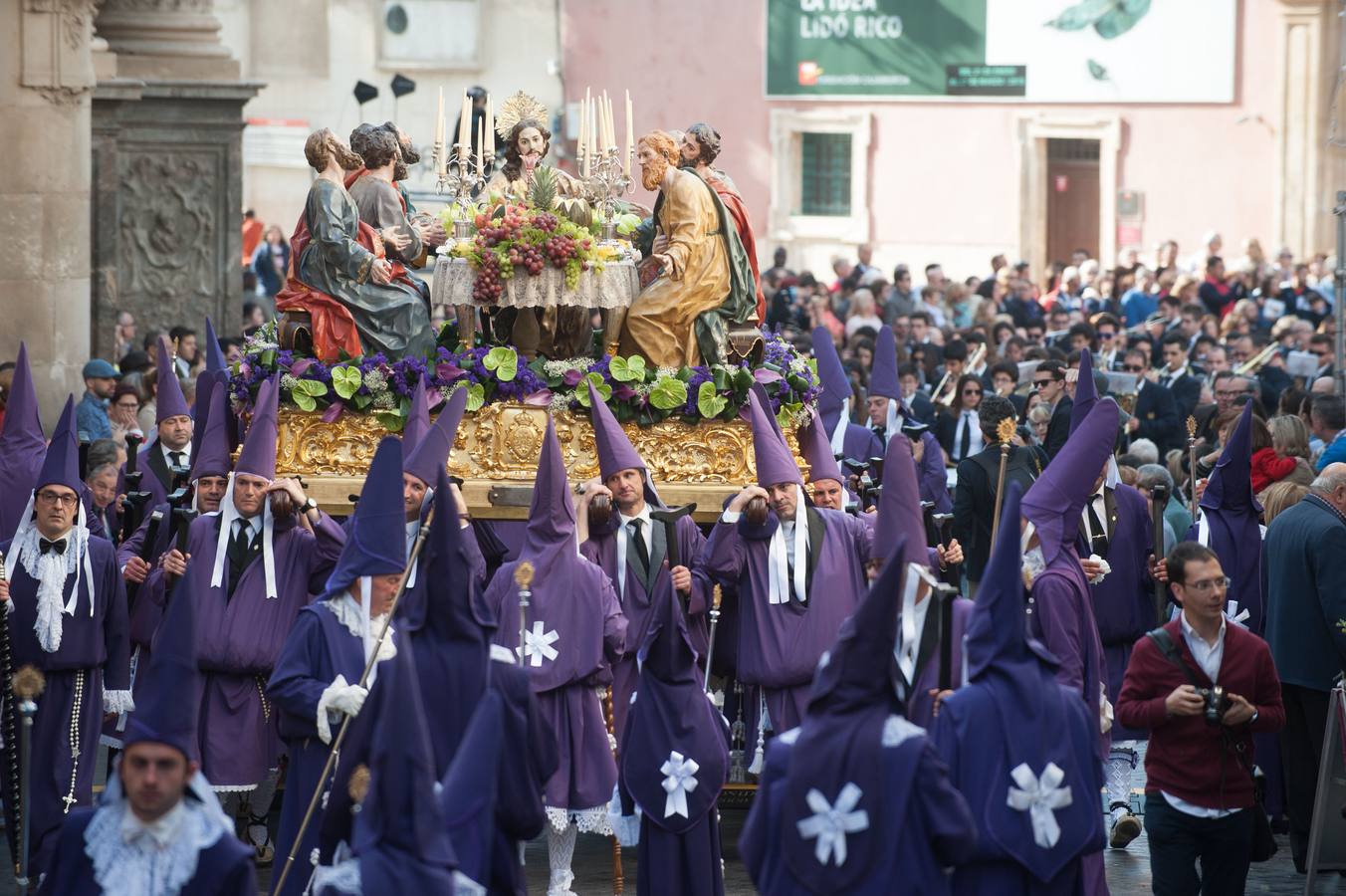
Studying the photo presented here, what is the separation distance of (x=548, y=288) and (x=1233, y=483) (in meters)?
3.53

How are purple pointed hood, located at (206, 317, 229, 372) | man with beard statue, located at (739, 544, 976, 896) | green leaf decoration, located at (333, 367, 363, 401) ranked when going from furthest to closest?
purple pointed hood, located at (206, 317, 229, 372)
green leaf decoration, located at (333, 367, 363, 401)
man with beard statue, located at (739, 544, 976, 896)

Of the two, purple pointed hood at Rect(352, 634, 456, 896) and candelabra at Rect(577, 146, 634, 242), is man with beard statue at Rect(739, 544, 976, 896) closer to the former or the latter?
purple pointed hood at Rect(352, 634, 456, 896)

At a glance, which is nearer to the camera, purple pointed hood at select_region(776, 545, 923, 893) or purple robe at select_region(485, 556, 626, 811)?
purple pointed hood at select_region(776, 545, 923, 893)

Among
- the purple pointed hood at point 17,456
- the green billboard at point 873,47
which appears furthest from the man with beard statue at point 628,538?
the green billboard at point 873,47

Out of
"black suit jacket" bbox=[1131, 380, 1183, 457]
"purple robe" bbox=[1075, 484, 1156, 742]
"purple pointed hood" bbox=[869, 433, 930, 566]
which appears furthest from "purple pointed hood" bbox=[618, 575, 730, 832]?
"black suit jacket" bbox=[1131, 380, 1183, 457]

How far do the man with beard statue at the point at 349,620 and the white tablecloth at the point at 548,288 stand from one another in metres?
3.79

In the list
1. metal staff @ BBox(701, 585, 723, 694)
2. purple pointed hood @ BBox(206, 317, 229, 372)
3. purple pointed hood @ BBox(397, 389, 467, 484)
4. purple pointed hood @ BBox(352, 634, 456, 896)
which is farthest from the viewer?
purple pointed hood @ BBox(206, 317, 229, 372)

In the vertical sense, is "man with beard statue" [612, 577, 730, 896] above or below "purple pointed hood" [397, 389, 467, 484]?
below

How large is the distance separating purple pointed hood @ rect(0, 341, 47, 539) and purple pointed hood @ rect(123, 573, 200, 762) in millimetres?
5352

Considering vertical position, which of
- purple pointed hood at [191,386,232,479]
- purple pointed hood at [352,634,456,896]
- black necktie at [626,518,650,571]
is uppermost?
purple pointed hood at [191,386,232,479]

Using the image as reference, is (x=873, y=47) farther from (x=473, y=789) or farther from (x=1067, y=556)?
(x=473, y=789)

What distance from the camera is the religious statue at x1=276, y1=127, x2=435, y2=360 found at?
41.0ft

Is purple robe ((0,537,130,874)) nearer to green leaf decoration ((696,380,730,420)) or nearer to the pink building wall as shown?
green leaf decoration ((696,380,730,420))

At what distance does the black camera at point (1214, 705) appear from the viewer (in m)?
8.44
